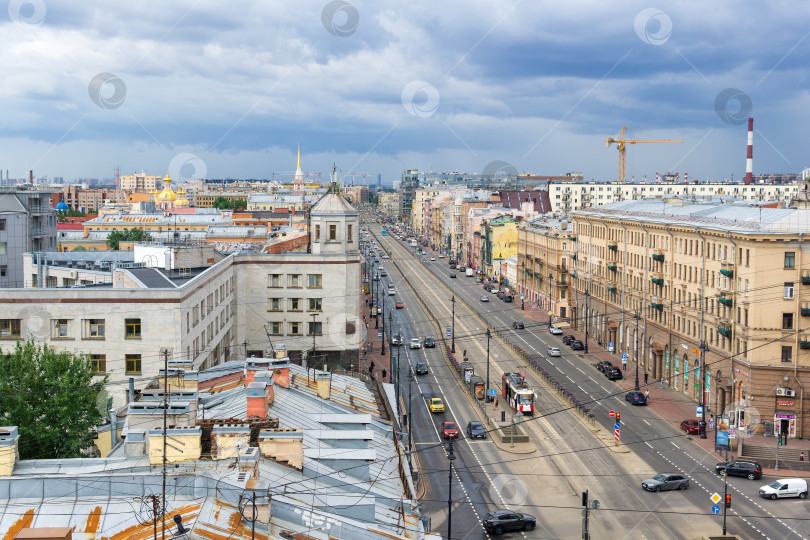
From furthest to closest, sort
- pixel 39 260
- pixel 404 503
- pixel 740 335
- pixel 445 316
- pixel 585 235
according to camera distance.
→ pixel 445 316, pixel 585 235, pixel 39 260, pixel 740 335, pixel 404 503

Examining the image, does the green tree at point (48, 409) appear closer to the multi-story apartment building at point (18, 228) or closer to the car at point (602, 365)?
the multi-story apartment building at point (18, 228)

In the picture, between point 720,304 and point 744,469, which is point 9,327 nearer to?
point 744,469

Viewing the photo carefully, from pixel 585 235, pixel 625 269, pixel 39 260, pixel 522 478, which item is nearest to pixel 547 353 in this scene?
pixel 625 269

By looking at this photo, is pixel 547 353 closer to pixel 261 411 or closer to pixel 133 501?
pixel 261 411

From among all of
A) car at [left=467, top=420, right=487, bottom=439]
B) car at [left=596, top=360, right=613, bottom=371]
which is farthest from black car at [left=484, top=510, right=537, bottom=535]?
car at [left=596, top=360, right=613, bottom=371]

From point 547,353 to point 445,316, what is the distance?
852 inches

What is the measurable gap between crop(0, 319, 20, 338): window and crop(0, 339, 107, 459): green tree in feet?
48.4

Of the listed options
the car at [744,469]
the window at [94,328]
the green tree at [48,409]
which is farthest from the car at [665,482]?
the window at [94,328]

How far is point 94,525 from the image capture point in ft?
58.2

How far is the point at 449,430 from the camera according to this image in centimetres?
5050

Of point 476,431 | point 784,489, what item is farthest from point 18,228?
point 784,489

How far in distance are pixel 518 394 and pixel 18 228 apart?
47223 millimetres

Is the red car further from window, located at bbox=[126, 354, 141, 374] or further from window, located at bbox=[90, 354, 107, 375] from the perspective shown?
window, located at bbox=[90, 354, 107, 375]

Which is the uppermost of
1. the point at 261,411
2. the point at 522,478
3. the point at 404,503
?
the point at 261,411
